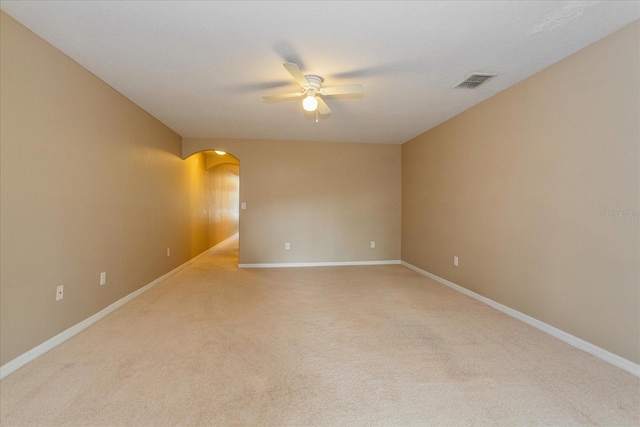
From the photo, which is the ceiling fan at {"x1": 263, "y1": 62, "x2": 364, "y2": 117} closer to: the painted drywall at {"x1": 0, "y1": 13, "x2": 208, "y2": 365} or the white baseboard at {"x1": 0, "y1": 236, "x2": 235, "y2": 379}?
the painted drywall at {"x1": 0, "y1": 13, "x2": 208, "y2": 365}

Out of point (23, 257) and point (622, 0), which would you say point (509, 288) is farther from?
point (23, 257)

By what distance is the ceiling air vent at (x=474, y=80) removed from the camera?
2.64m

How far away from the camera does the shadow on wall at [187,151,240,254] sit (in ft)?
19.0

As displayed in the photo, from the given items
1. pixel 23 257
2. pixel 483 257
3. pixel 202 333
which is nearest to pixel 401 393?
pixel 202 333

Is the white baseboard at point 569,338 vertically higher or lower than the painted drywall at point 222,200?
lower

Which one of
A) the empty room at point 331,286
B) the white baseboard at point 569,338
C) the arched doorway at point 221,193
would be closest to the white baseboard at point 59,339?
the empty room at point 331,286

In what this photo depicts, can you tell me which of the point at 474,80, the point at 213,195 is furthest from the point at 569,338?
the point at 213,195

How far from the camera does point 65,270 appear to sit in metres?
2.32

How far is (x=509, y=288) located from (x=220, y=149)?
466 centimetres

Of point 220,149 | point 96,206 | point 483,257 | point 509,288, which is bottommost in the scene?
point 509,288

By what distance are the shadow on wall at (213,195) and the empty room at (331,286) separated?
1.89 metres

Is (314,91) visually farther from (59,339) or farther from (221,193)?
(221,193)

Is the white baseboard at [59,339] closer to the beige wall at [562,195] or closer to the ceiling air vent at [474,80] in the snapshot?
the beige wall at [562,195]

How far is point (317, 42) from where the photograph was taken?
7.03 feet
